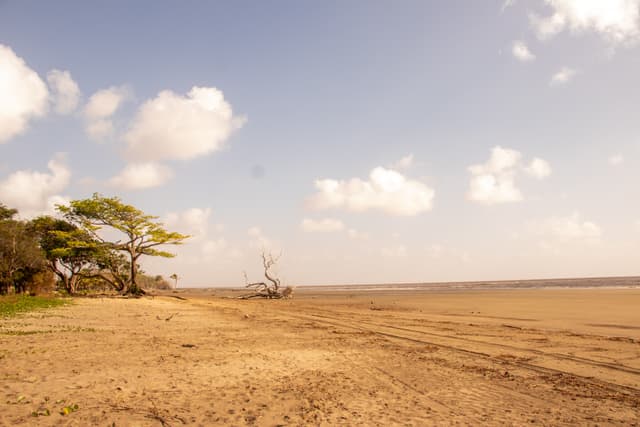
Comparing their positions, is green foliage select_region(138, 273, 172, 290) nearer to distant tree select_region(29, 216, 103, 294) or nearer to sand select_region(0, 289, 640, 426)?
distant tree select_region(29, 216, 103, 294)

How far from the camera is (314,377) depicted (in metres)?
6.90

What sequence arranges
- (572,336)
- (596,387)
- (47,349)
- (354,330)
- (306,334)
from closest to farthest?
(596,387), (47,349), (572,336), (306,334), (354,330)

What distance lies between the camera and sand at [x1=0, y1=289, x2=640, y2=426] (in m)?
4.97

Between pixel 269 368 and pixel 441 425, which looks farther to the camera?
pixel 269 368

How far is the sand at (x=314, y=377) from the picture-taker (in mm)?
4969

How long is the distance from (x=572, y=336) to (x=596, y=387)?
6041mm

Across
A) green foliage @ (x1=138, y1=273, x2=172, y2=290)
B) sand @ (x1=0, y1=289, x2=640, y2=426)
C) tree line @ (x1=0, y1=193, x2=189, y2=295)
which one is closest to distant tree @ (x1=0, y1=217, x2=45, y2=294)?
tree line @ (x1=0, y1=193, x2=189, y2=295)

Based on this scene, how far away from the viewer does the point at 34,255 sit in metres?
29.3

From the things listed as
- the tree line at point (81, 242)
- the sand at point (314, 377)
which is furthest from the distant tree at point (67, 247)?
the sand at point (314, 377)

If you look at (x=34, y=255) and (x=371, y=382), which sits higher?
(x=34, y=255)

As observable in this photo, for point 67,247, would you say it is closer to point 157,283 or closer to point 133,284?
point 133,284

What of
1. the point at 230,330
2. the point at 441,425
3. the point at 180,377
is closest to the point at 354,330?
the point at 230,330

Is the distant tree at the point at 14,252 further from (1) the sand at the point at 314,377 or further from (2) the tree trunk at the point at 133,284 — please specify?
(1) the sand at the point at 314,377

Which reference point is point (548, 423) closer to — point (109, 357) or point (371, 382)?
point (371, 382)
